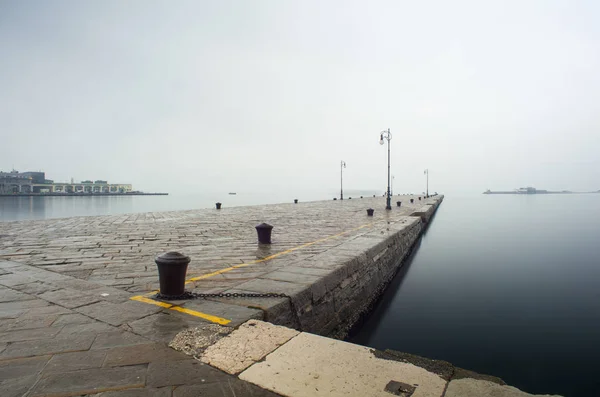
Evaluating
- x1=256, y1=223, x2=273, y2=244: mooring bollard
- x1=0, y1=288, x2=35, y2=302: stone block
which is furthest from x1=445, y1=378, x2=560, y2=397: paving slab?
x1=256, y1=223, x2=273, y2=244: mooring bollard

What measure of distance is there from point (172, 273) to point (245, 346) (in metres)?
1.48

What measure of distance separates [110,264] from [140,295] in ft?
6.95

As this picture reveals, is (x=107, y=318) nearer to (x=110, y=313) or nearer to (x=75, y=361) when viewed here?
(x=110, y=313)

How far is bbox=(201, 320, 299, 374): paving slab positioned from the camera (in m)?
2.34

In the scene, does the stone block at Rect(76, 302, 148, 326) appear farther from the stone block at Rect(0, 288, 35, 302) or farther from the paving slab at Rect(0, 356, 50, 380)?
the stone block at Rect(0, 288, 35, 302)

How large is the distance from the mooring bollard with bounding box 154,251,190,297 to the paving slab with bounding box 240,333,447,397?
5.35 ft

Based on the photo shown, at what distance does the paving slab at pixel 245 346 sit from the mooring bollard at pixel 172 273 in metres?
1.11

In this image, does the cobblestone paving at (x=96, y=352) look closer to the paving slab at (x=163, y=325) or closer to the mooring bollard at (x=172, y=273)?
the paving slab at (x=163, y=325)

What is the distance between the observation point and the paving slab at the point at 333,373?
2094 millimetres

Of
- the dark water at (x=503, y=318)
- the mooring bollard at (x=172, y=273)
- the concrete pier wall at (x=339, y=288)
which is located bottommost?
the dark water at (x=503, y=318)

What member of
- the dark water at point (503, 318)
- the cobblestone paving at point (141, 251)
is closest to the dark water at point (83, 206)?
the cobblestone paving at point (141, 251)

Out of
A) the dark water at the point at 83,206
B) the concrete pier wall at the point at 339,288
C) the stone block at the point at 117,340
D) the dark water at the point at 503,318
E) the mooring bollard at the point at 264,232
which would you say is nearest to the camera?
the stone block at the point at 117,340

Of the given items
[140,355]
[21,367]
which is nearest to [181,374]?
[140,355]

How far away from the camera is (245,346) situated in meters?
2.61
